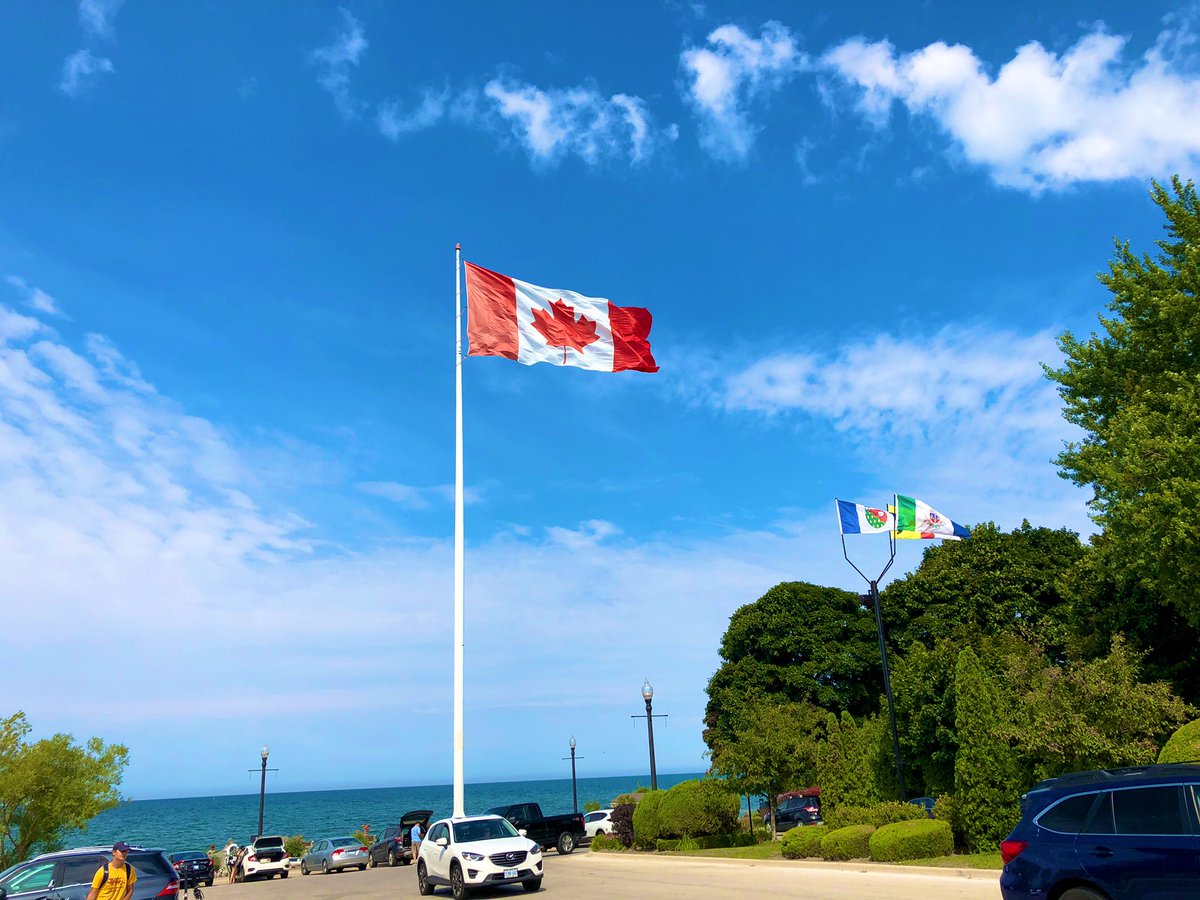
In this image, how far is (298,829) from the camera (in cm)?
10875

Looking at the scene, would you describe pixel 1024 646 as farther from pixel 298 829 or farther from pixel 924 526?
pixel 298 829

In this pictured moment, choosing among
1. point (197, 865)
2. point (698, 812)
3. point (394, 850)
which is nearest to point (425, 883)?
point (698, 812)

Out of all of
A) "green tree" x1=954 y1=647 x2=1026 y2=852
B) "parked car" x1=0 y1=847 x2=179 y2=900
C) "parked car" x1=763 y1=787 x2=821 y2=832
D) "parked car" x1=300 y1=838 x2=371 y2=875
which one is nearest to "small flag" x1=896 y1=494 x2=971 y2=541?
"green tree" x1=954 y1=647 x2=1026 y2=852

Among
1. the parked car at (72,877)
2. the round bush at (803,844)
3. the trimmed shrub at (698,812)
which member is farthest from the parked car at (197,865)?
the round bush at (803,844)

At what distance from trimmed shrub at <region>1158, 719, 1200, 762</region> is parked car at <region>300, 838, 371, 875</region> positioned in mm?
32130

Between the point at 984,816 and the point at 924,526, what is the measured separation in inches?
488

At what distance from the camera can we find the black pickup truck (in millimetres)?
31656

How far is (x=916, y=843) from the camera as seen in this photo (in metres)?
19.1

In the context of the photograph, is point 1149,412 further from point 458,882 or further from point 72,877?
point 72,877

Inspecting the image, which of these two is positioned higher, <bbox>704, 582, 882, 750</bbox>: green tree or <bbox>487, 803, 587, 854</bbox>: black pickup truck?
<bbox>704, 582, 882, 750</bbox>: green tree

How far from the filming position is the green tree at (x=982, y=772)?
742 inches

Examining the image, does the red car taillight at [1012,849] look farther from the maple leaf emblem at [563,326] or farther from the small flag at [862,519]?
the small flag at [862,519]

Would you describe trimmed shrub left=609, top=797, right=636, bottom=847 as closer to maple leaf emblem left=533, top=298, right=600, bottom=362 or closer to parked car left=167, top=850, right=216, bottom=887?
parked car left=167, top=850, right=216, bottom=887

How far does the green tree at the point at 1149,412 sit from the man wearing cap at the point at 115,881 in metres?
19.6
